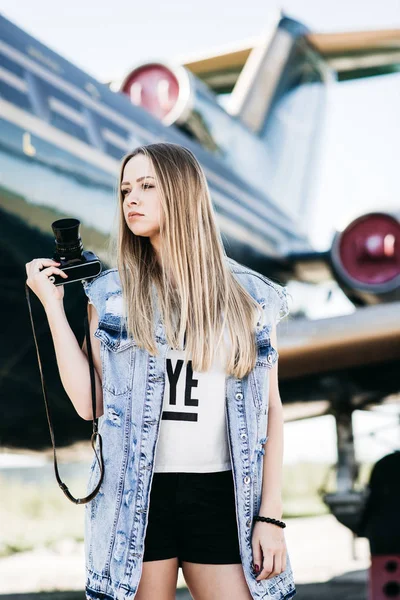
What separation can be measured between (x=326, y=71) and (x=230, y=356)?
35.5 feet

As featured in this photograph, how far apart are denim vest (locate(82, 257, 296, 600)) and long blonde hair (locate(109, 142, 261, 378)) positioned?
0.03 metres

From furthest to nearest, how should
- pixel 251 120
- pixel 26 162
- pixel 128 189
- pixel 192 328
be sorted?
pixel 251 120 → pixel 26 162 → pixel 128 189 → pixel 192 328

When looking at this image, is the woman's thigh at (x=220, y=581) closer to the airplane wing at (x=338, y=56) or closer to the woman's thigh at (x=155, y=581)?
the woman's thigh at (x=155, y=581)

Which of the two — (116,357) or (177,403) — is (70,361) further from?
(177,403)

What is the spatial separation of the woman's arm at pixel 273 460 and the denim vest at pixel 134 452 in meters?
0.02

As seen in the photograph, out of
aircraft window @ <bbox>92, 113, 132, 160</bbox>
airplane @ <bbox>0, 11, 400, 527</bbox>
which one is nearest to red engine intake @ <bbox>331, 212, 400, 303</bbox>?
airplane @ <bbox>0, 11, 400, 527</bbox>

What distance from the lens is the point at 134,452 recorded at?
5.05 feet

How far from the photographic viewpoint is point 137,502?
1504 mm

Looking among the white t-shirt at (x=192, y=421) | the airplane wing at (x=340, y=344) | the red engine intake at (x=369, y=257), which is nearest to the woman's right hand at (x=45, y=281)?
the white t-shirt at (x=192, y=421)

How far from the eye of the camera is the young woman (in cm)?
153

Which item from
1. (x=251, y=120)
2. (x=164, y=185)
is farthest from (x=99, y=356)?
(x=251, y=120)

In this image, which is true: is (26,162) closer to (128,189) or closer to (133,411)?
(128,189)

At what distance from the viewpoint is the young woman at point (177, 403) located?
5.00 feet

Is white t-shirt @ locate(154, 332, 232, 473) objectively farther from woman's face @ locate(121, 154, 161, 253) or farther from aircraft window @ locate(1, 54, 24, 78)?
aircraft window @ locate(1, 54, 24, 78)
